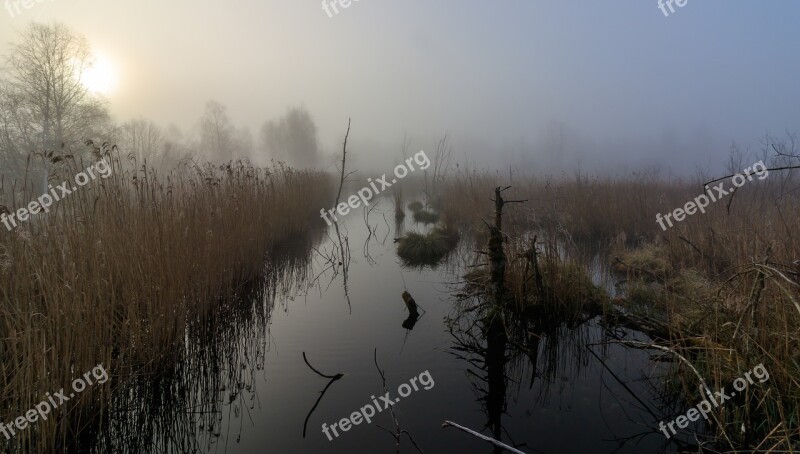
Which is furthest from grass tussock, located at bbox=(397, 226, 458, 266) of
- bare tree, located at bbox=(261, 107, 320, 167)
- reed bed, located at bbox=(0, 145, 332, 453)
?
bare tree, located at bbox=(261, 107, 320, 167)

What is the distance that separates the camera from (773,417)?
7.35 feet

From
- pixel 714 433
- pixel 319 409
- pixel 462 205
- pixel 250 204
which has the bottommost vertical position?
pixel 714 433

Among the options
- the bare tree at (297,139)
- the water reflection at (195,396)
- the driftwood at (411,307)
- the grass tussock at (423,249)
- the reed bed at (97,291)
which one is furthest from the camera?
the bare tree at (297,139)

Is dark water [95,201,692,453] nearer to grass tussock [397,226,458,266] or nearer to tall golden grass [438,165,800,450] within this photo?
tall golden grass [438,165,800,450]

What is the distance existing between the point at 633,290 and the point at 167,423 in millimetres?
5140

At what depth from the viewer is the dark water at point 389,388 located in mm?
2467

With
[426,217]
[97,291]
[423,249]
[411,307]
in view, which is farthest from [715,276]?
[426,217]

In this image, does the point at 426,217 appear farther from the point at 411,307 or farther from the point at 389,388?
the point at 389,388

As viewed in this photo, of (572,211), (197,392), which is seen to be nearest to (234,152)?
(572,211)

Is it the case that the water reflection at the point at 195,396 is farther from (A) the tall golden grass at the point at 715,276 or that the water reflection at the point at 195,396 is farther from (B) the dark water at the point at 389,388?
(A) the tall golden grass at the point at 715,276

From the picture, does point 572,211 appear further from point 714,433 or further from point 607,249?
point 714,433

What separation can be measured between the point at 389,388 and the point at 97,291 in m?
2.16

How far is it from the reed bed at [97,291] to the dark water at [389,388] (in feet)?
0.95

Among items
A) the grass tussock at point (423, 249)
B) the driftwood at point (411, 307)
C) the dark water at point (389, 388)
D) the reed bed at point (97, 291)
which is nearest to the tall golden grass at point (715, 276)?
the dark water at point (389, 388)
